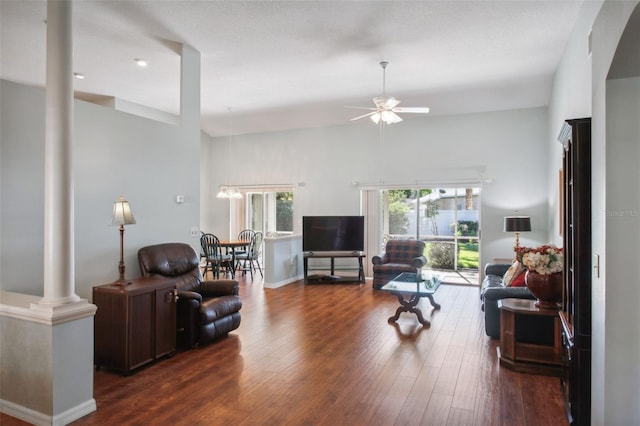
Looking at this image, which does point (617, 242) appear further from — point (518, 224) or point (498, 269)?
point (518, 224)

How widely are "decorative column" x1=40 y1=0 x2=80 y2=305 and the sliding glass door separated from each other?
6.39m

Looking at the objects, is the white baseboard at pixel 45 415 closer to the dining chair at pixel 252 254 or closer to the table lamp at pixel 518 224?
the dining chair at pixel 252 254

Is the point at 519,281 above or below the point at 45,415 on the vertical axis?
above

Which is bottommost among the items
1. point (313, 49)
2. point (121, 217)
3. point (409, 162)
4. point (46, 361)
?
point (46, 361)

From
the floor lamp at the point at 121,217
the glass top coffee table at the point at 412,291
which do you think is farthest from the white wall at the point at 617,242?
the floor lamp at the point at 121,217

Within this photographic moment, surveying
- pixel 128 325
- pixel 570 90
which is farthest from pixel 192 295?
pixel 570 90

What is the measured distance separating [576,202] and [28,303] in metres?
3.77

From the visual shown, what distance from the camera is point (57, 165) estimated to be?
8.99 feet

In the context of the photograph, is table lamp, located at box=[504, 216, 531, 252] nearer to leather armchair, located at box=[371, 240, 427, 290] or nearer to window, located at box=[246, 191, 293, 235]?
leather armchair, located at box=[371, 240, 427, 290]

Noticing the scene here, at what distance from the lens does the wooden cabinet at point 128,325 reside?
3.47 metres

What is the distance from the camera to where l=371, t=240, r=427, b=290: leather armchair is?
7203 mm

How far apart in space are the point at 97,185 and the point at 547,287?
14.1ft

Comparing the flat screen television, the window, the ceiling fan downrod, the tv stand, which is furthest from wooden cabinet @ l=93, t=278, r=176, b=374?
the window

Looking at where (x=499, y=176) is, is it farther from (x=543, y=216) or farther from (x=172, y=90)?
(x=172, y=90)
